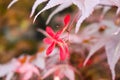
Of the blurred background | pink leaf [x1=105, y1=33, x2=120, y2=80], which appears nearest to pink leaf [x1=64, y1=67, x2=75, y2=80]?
pink leaf [x1=105, y1=33, x2=120, y2=80]

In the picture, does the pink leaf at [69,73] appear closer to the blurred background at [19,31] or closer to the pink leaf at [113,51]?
the pink leaf at [113,51]

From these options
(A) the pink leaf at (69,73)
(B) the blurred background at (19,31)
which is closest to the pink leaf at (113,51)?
(A) the pink leaf at (69,73)

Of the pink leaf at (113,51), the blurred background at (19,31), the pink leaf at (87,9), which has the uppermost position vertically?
the pink leaf at (87,9)

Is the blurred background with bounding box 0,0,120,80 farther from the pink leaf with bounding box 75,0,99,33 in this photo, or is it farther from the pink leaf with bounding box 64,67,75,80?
the pink leaf with bounding box 75,0,99,33

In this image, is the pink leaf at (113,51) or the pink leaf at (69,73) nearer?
the pink leaf at (113,51)

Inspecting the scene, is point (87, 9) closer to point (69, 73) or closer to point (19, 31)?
point (69, 73)

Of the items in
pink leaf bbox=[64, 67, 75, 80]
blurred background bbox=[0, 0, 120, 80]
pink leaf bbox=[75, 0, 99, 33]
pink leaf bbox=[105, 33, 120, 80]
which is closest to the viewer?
pink leaf bbox=[75, 0, 99, 33]

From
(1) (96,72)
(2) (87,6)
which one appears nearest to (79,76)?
(1) (96,72)

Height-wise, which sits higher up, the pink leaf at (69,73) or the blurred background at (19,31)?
the pink leaf at (69,73)

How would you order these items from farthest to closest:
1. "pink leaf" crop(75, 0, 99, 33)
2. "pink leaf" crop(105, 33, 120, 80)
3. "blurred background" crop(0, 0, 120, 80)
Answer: "blurred background" crop(0, 0, 120, 80) → "pink leaf" crop(105, 33, 120, 80) → "pink leaf" crop(75, 0, 99, 33)

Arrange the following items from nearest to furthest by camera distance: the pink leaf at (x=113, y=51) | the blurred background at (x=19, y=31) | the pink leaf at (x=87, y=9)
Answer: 1. the pink leaf at (x=87, y=9)
2. the pink leaf at (x=113, y=51)
3. the blurred background at (x=19, y=31)

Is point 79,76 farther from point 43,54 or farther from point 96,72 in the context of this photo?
point 43,54

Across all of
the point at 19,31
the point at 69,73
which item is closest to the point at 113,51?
the point at 69,73
